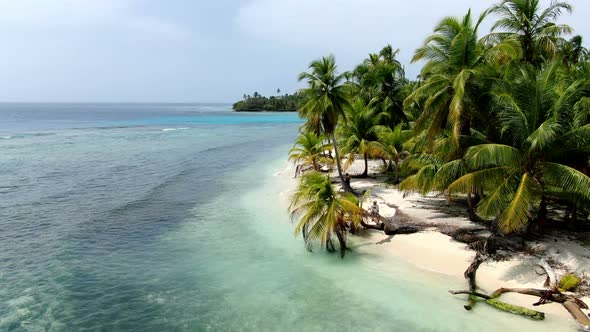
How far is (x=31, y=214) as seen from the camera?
820 inches

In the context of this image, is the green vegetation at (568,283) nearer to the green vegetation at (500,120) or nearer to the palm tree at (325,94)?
the green vegetation at (500,120)

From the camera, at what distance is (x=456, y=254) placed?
13.9 meters

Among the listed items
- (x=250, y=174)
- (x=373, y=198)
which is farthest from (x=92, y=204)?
(x=373, y=198)

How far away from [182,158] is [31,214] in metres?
21.8

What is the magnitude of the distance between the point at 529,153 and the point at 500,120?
1.66 meters

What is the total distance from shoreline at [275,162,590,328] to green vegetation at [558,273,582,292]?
374 mm

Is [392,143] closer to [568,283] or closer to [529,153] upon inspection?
[529,153]

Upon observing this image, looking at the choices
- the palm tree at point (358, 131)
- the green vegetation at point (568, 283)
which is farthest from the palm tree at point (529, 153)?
the palm tree at point (358, 131)

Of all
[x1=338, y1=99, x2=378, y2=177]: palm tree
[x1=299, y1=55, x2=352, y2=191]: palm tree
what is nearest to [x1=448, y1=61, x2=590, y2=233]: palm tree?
[x1=299, y1=55, x2=352, y2=191]: palm tree

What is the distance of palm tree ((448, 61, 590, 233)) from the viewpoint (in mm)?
11797

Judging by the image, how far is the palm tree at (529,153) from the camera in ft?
38.7

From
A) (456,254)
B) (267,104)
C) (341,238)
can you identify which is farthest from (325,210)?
(267,104)

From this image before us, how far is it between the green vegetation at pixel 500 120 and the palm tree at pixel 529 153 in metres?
0.03

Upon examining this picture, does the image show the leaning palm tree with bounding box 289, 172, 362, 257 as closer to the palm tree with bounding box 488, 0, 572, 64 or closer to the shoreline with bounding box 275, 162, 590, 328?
the shoreline with bounding box 275, 162, 590, 328
